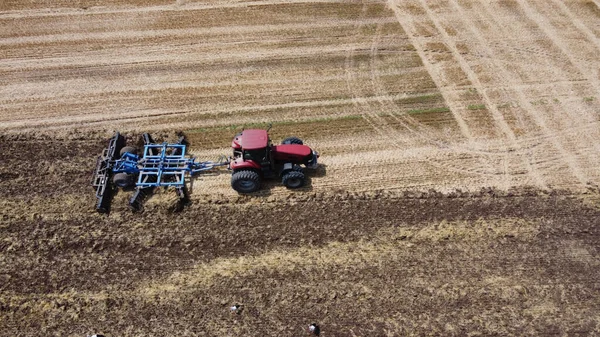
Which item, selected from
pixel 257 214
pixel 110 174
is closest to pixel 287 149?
pixel 257 214

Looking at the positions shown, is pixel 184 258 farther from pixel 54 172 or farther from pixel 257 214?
pixel 54 172

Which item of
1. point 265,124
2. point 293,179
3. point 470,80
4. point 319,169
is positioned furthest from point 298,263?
point 470,80

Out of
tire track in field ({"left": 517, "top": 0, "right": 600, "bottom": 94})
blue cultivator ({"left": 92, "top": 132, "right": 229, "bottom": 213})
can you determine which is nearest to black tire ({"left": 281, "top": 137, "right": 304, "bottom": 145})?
blue cultivator ({"left": 92, "top": 132, "right": 229, "bottom": 213})

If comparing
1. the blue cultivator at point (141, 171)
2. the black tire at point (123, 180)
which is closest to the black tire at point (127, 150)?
the blue cultivator at point (141, 171)

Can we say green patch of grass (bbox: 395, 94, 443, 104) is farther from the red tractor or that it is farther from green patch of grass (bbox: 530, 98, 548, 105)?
the red tractor

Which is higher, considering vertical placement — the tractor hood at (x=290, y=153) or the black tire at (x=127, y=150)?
the tractor hood at (x=290, y=153)

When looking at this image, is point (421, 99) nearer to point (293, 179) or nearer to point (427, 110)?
point (427, 110)

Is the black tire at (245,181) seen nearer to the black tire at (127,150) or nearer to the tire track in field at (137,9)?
the black tire at (127,150)
